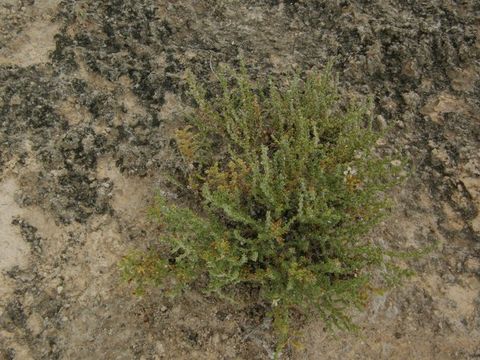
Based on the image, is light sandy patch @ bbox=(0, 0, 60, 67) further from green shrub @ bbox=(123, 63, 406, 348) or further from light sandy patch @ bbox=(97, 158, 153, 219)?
green shrub @ bbox=(123, 63, 406, 348)

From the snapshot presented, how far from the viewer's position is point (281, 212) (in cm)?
331

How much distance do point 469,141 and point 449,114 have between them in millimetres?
280

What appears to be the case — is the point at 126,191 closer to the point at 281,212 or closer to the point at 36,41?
the point at 281,212

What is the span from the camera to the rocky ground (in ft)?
10.7

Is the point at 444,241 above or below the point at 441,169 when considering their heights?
below

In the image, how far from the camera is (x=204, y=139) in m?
3.76

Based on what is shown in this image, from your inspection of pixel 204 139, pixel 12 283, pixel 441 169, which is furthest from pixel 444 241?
pixel 12 283

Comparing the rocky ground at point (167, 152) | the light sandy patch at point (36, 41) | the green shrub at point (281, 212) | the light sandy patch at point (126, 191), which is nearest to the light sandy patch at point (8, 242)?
the rocky ground at point (167, 152)

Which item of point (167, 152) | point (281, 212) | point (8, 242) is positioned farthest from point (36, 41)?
point (281, 212)

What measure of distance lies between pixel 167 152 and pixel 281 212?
1044mm

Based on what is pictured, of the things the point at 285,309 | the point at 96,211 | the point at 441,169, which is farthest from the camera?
the point at 441,169

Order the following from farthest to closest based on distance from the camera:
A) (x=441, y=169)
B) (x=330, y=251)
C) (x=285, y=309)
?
(x=441, y=169), (x=330, y=251), (x=285, y=309)

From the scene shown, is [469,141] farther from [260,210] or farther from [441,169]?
[260,210]

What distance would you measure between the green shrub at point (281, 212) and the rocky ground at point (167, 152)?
0.24 m
